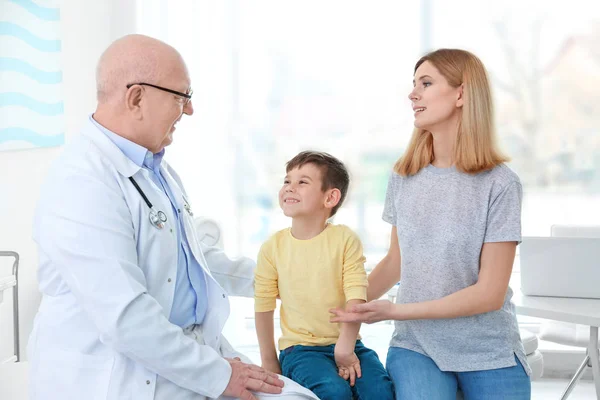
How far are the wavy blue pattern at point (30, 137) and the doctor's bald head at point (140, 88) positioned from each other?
6.93ft

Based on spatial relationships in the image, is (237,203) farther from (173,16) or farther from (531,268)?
(531,268)

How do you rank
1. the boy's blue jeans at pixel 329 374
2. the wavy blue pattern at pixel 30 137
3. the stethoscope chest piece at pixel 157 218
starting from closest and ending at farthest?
the stethoscope chest piece at pixel 157 218 < the boy's blue jeans at pixel 329 374 < the wavy blue pattern at pixel 30 137

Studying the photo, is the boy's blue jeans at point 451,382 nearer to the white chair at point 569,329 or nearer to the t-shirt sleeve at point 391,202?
the t-shirt sleeve at point 391,202

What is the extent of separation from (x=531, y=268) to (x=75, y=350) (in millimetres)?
1594

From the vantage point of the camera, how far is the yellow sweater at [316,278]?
1834mm

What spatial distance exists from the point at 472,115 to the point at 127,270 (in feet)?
3.08

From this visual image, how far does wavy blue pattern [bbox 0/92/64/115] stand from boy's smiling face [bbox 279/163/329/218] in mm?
2216

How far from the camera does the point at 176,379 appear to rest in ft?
5.08

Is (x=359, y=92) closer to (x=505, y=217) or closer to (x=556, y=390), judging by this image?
(x=556, y=390)

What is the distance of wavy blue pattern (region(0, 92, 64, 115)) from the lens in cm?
358

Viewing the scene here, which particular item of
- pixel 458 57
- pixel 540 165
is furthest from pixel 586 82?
pixel 458 57

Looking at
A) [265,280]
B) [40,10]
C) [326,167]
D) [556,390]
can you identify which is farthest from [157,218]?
[556,390]

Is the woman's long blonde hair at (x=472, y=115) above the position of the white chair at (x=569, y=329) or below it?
above

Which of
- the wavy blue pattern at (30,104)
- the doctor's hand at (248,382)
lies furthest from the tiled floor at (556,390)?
the wavy blue pattern at (30,104)
